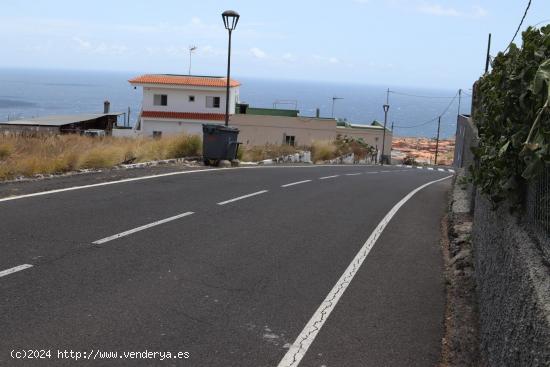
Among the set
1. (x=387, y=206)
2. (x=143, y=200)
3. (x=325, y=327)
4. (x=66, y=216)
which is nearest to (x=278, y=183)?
(x=387, y=206)

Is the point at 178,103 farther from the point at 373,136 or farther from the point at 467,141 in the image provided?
the point at 467,141

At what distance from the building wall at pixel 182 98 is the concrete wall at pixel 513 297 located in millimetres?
58397

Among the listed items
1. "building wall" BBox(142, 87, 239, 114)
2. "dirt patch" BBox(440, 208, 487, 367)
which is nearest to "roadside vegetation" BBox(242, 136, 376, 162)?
"dirt patch" BBox(440, 208, 487, 367)

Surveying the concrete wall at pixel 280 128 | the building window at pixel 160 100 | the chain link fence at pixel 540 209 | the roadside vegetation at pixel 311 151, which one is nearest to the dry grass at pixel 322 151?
the roadside vegetation at pixel 311 151

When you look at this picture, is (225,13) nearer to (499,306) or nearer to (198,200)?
(198,200)

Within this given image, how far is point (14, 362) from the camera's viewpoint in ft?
14.9

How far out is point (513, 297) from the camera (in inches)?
165

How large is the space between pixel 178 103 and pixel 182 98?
666mm

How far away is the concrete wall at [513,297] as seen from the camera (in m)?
3.47

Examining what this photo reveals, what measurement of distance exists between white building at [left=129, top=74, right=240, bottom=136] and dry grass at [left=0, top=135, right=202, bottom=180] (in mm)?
41101

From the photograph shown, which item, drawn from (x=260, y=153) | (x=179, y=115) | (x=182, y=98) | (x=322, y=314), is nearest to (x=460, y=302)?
(x=322, y=314)

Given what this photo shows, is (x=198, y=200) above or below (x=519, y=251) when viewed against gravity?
below

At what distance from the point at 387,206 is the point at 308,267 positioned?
20.8ft

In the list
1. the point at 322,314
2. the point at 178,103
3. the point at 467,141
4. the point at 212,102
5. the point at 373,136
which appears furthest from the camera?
the point at 373,136
